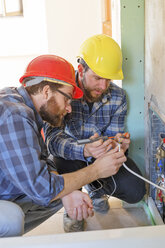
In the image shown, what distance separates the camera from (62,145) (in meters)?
1.81

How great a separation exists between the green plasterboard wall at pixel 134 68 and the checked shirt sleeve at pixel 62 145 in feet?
1.47

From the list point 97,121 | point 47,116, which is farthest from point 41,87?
point 97,121

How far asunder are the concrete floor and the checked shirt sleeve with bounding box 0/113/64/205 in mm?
756

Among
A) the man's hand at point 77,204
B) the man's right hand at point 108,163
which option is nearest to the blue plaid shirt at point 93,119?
the man's right hand at point 108,163

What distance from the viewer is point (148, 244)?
0.83 meters

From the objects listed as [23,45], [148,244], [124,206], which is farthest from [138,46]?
[23,45]

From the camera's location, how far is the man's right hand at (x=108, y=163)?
1.43 metres

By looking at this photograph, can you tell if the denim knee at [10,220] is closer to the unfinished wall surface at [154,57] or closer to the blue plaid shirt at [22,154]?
the blue plaid shirt at [22,154]

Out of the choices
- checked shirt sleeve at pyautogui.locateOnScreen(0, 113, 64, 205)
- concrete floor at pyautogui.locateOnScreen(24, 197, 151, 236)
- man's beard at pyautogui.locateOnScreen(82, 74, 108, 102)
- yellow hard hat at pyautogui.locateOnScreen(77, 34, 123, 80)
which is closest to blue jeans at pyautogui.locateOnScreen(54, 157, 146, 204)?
concrete floor at pyautogui.locateOnScreen(24, 197, 151, 236)

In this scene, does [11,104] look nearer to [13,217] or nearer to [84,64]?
[13,217]

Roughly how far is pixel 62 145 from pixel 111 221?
586mm

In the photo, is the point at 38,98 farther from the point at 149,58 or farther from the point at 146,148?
the point at 146,148

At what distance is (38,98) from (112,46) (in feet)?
2.15

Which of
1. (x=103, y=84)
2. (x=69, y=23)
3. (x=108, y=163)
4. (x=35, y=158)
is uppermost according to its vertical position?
(x=69, y=23)
